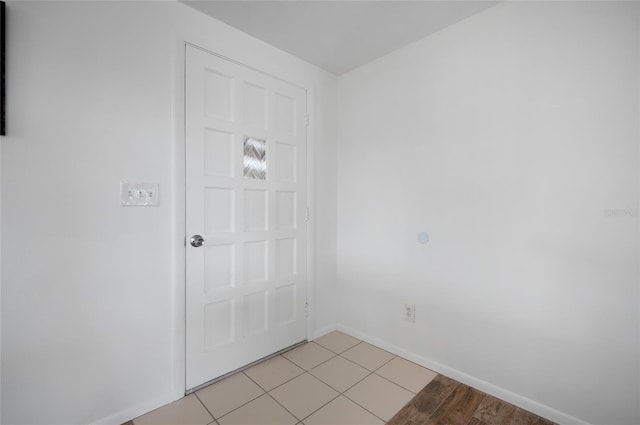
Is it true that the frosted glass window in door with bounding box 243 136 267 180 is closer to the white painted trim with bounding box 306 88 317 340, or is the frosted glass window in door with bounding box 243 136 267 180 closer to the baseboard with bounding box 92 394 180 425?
the white painted trim with bounding box 306 88 317 340

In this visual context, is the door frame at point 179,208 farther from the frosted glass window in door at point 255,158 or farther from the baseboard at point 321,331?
the baseboard at point 321,331

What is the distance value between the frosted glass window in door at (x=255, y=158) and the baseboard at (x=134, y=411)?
4.90ft

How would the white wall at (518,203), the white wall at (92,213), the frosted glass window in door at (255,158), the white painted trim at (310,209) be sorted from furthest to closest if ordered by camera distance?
the white painted trim at (310,209) → the frosted glass window in door at (255,158) → the white wall at (518,203) → the white wall at (92,213)

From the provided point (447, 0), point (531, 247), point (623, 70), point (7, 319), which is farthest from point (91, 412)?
point (623, 70)

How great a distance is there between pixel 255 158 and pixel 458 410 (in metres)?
2.09

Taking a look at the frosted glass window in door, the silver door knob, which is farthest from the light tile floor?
the frosted glass window in door

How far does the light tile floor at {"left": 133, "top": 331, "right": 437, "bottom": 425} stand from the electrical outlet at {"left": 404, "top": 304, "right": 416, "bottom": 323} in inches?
12.6

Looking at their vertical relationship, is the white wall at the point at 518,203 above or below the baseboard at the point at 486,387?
above

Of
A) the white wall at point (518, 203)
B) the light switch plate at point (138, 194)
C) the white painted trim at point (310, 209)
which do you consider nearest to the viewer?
the white wall at point (518, 203)

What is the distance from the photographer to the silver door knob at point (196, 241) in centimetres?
181

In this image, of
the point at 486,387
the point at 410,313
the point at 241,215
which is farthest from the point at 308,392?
the point at 241,215

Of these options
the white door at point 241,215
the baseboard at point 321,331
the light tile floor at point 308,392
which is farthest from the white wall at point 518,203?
the white door at point 241,215

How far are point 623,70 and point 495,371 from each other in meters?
1.79

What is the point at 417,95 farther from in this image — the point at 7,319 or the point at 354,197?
the point at 7,319
